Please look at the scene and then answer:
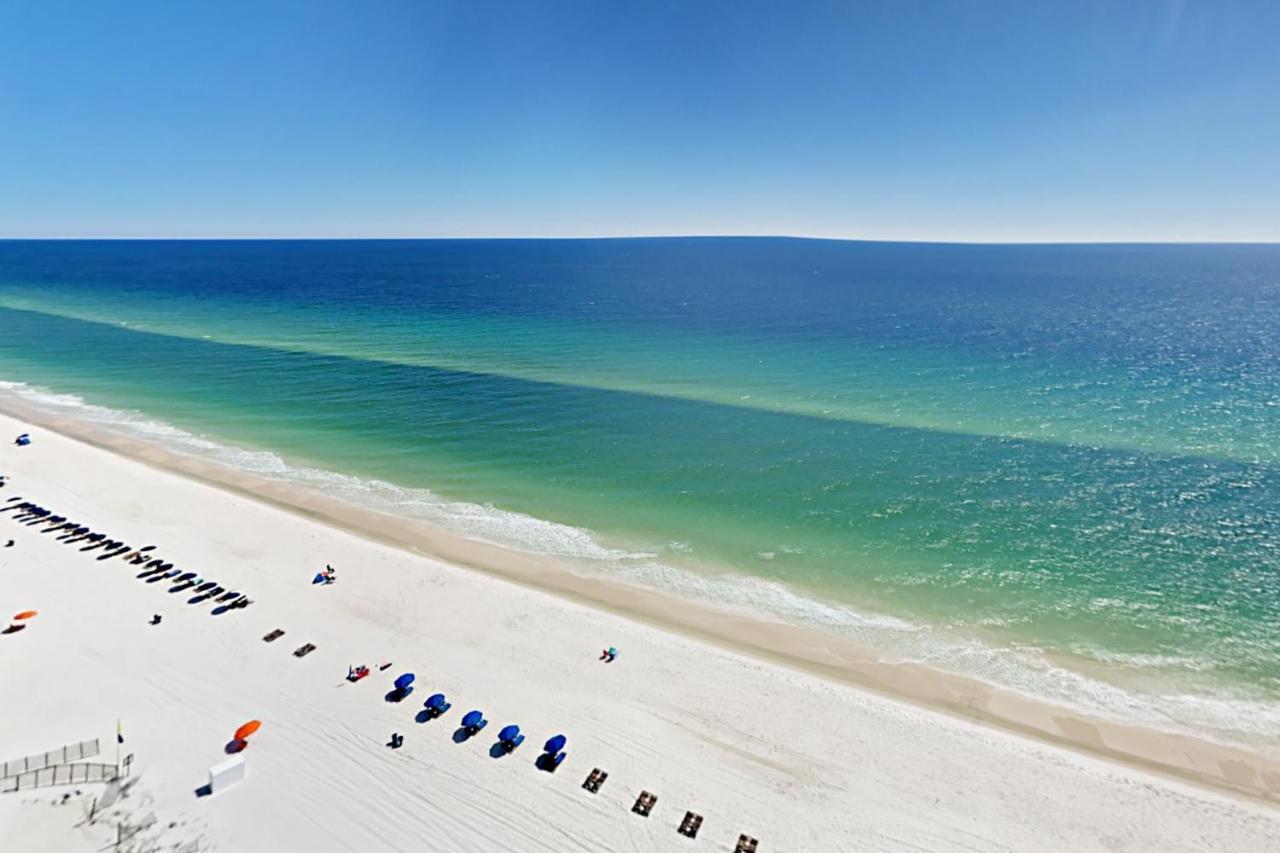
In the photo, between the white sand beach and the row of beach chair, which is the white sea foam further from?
the row of beach chair

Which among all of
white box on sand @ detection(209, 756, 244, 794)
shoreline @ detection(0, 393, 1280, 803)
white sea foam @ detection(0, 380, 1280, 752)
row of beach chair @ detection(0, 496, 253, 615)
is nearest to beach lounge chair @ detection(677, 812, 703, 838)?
shoreline @ detection(0, 393, 1280, 803)

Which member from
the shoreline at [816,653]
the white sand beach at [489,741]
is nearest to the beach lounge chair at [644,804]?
the white sand beach at [489,741]

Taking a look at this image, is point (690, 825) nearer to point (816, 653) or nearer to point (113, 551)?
point (816, 653)

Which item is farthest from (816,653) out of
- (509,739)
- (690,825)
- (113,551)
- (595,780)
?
(113,551)

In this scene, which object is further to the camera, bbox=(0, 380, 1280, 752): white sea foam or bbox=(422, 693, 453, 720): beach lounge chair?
bbox=(0, 380, 1280, 752): white sea foam

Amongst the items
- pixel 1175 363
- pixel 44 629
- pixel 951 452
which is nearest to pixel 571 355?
pixel 951 452

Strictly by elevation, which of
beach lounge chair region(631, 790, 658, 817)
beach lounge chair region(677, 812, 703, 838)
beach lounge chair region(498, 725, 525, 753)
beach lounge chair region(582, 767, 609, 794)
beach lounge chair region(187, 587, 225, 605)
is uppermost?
beach lounge chair region(187, 587, 225, 605)

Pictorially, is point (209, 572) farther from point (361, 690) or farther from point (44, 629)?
point (361, 690)
